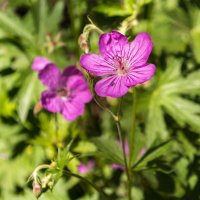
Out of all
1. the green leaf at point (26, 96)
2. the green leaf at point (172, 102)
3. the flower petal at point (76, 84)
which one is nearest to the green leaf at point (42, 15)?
the green leaf at point (26, 96)

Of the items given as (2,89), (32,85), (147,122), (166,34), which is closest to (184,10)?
(166,34)

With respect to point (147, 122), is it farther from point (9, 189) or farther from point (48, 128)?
point (9, 189)

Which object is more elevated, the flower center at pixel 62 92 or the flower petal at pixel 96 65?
the flower petal at pixel 96 65

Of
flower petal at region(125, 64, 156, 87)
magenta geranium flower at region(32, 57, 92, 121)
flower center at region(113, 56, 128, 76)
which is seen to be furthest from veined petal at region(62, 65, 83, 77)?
flower petal at region(125, 64, 156, 87)

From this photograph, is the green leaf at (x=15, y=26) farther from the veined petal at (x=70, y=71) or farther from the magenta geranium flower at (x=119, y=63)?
the magenta geranium flower at (x=119, y=63)

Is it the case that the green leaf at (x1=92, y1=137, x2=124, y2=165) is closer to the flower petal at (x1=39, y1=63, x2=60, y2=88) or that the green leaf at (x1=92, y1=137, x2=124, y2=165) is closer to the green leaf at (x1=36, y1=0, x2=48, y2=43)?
the flower petal at (x1=39, y1=63, x2=60, y2=88)

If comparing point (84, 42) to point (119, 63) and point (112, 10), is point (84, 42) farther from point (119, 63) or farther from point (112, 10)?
point (112, 10)
